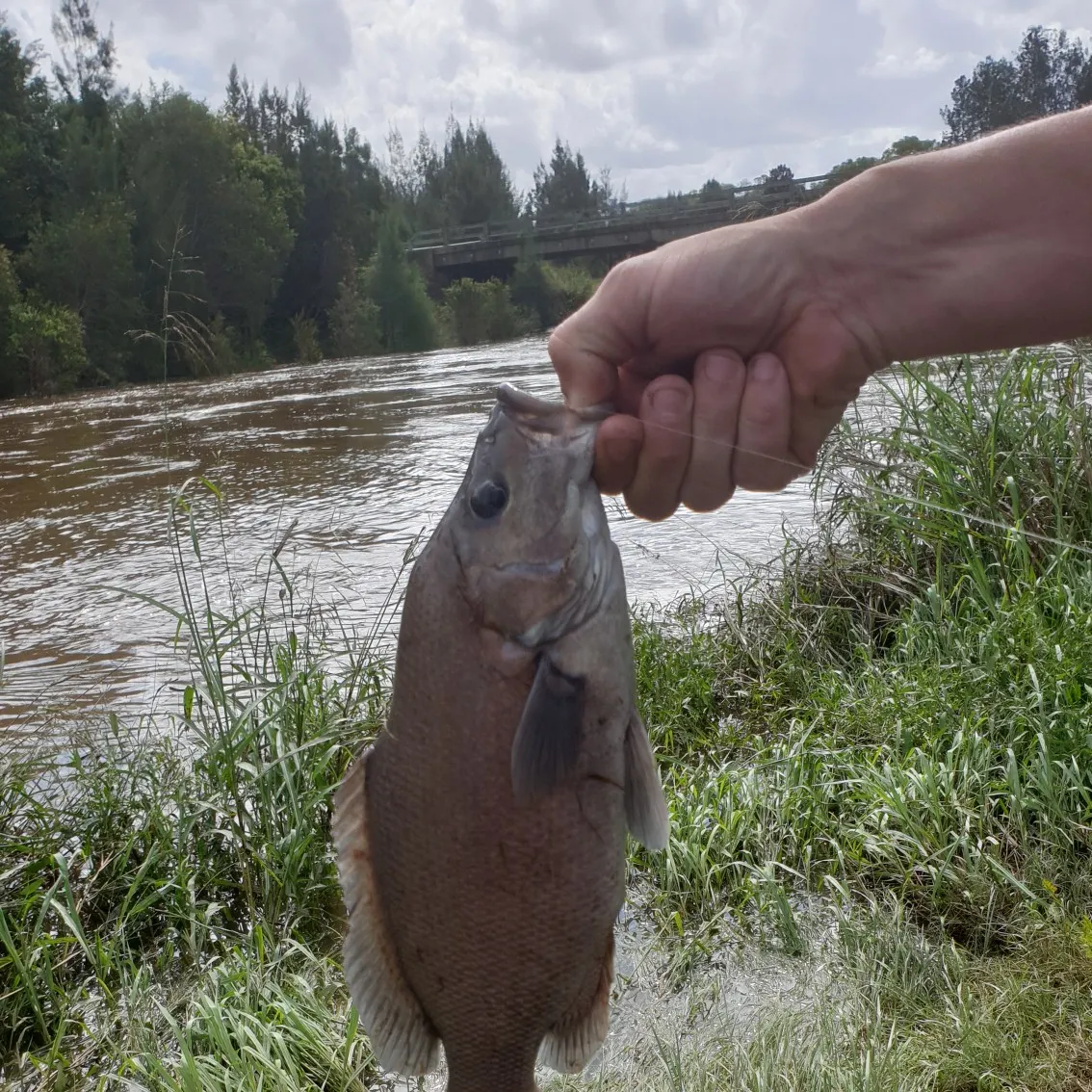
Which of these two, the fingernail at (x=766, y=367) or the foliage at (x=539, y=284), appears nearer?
the fingernail at (x=766, y=367)

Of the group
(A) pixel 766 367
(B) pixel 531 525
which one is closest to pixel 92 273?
(A) pixel 766 367

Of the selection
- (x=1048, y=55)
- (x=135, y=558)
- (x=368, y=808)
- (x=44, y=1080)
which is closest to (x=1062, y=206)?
(x=368, y=808)

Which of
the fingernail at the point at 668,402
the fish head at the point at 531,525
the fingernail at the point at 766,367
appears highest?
the fingernail at the point at 766,367

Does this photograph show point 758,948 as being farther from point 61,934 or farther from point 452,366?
point 452,366

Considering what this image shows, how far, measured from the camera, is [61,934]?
348cm

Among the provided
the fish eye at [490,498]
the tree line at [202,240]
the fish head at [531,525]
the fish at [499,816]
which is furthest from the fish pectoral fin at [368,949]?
the tree line at [202,240]

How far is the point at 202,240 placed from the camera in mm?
36906

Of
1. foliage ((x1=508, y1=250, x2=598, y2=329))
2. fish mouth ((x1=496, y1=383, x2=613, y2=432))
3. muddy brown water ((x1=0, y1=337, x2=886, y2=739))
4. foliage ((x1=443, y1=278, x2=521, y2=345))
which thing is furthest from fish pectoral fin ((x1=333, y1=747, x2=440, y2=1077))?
foliage ((x1=443, y1=278, x2=521, y2=345))

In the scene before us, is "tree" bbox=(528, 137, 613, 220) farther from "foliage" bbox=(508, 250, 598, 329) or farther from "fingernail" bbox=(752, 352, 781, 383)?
"fingernail" bbox=(752, 352, 781, 383)

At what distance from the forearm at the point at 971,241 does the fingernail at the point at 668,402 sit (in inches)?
16.5

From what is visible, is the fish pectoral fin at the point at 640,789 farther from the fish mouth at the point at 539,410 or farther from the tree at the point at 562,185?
the tree at the point at 562,185

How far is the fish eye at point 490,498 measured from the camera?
69.1 inches

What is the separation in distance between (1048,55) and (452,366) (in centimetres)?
5393

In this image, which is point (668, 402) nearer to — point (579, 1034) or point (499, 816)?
point (499, 816)
